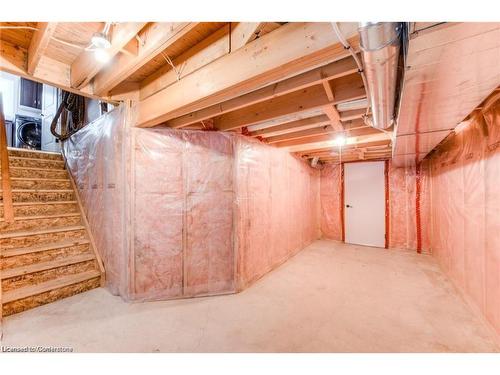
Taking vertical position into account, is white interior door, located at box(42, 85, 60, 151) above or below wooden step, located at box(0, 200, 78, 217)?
above

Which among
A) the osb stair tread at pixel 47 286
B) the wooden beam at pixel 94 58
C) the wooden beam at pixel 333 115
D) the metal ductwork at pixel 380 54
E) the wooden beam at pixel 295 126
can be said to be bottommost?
the osb stair tread at pixel 47 286

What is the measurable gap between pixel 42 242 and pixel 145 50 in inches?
106

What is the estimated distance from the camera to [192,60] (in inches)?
68.6

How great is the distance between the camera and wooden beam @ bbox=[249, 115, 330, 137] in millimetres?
2428

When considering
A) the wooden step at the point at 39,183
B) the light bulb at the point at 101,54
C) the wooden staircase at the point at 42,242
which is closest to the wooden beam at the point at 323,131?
the light bulb at the point at 101,54

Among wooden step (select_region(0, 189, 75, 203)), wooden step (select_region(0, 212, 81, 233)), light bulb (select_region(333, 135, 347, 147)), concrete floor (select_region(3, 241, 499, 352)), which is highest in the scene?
light bulb (select_region(333, 135, 347, 147))

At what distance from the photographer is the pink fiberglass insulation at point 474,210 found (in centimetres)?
191

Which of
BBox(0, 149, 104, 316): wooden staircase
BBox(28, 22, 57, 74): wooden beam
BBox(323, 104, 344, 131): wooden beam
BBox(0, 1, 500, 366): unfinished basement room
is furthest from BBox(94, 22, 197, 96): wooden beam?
BBox(0, 149, 104, 316): wooden staircase

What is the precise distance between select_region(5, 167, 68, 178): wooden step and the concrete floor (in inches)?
82.3

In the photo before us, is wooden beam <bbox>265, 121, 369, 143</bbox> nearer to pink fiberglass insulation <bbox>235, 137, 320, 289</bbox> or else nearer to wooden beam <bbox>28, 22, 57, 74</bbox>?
pink fiberglass insulation <bbox>235, 137, 320, 289</bbox>

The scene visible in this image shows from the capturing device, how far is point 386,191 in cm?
491

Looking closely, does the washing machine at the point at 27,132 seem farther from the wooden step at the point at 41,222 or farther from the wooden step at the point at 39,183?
the wooden step at the point at 41,222

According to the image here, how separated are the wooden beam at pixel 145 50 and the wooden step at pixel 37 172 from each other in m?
2.24

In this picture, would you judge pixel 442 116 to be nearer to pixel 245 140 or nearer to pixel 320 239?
pixel 245 140
